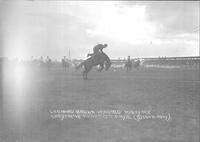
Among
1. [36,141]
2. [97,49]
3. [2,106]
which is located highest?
[97,49]

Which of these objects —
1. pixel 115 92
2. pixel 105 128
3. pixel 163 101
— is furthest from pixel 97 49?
pixel 105 128

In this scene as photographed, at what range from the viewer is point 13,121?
9.10m

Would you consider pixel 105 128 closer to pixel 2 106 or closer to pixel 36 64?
pixel 2 106

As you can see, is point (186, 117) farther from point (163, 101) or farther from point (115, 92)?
point (115, 92)

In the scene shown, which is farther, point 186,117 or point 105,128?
point 186,117

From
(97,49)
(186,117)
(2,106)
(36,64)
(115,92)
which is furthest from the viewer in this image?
(36,64)

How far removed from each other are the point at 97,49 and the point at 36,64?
37453mm

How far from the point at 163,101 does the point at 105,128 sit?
151 inches

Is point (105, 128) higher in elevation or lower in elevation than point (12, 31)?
lower

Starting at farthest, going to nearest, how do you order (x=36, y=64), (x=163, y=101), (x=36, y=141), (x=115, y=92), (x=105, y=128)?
(x=36, y=64) < (x=115, y=92) < (x=163, y=101) < (x=105, y=128) < (x=36, y=141)

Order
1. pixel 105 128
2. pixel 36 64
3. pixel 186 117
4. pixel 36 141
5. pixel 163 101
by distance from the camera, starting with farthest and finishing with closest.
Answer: pixel 36 64
pixel 163 101
pixel 186 117
pixel 105 128
pixel 36 141

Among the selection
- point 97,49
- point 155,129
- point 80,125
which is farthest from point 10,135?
point 97,49

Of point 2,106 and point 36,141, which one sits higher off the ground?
point 2,106

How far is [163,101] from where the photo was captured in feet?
37.7
